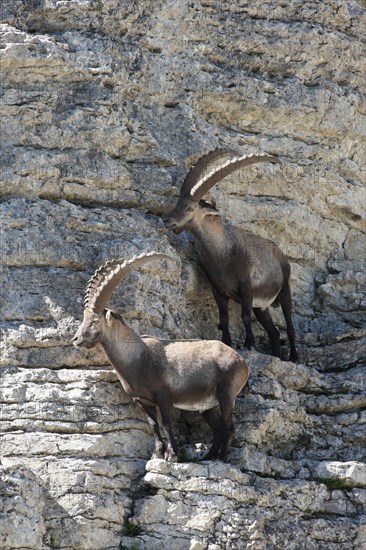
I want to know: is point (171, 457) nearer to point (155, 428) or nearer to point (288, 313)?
point (155, 428)

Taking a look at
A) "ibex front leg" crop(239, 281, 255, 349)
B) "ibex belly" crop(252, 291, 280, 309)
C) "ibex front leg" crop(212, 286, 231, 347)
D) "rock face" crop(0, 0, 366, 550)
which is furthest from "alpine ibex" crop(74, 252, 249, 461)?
"ibex belly" crop(252, 291, 280, 309)

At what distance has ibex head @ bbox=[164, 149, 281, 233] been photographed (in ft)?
57.5

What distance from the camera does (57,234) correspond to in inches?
666

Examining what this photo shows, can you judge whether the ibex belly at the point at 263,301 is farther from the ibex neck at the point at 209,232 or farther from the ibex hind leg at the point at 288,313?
the ibex neck at the point at 209,232

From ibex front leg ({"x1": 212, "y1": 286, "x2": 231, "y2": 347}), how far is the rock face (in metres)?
0.34

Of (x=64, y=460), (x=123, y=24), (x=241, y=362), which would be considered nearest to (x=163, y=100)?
(x=123, y=24)

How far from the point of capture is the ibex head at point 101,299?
15.6m

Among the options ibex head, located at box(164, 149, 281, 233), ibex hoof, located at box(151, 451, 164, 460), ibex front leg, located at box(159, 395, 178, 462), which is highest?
ibex head, located at box(164, 149, 281, 233)

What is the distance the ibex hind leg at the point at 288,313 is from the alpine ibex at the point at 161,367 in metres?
1.85

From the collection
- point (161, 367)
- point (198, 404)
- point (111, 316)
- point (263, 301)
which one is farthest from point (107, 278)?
point (263, 301)

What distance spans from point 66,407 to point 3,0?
267 inches

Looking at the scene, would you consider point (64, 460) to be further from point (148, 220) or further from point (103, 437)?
point (148, 220)

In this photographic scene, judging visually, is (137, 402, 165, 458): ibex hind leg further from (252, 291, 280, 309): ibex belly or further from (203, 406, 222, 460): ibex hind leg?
(252, 291, 280, 309): ibex belly

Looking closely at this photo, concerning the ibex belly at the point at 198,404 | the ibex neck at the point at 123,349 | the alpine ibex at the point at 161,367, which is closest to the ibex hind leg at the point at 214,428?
the alpine ibex at the point at 161,367
